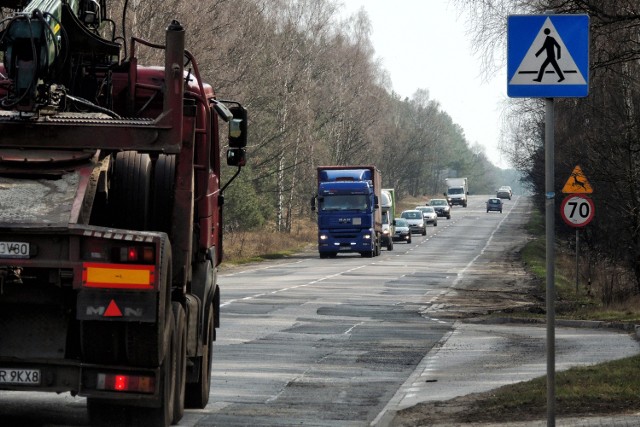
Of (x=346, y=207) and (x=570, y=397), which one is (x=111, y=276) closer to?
(x=570, y=397)

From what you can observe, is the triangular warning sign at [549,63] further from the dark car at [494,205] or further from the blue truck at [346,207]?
the dark car at [494,205]

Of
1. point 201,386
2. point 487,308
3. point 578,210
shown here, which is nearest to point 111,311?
point 201,386

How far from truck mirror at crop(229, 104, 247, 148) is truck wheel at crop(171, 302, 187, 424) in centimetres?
312

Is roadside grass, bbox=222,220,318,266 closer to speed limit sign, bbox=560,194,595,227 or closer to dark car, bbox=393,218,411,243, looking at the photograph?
dark car, bbox=393,218,411,243

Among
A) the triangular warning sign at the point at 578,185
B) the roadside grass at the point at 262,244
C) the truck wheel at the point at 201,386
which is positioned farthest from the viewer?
the roadside grass at the point at 262,244

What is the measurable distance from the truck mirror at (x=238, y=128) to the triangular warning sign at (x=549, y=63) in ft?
15.3

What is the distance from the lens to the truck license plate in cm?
894

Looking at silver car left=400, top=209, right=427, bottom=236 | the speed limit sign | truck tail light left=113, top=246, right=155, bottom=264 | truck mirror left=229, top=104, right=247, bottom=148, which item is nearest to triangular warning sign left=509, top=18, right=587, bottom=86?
truck tail light left=113, top=246, right=155, bottom=264

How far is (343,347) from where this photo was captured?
1984cm

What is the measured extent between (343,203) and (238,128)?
4355 cm

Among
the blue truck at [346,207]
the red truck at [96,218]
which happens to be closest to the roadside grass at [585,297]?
the blue truck at [346,207]

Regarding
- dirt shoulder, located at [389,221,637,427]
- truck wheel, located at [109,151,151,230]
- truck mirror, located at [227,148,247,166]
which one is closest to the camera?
truck wheel, located at [109,151,151,230]

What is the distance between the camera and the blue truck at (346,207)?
57.0 m

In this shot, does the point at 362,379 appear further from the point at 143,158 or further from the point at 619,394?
the point at 143,158
